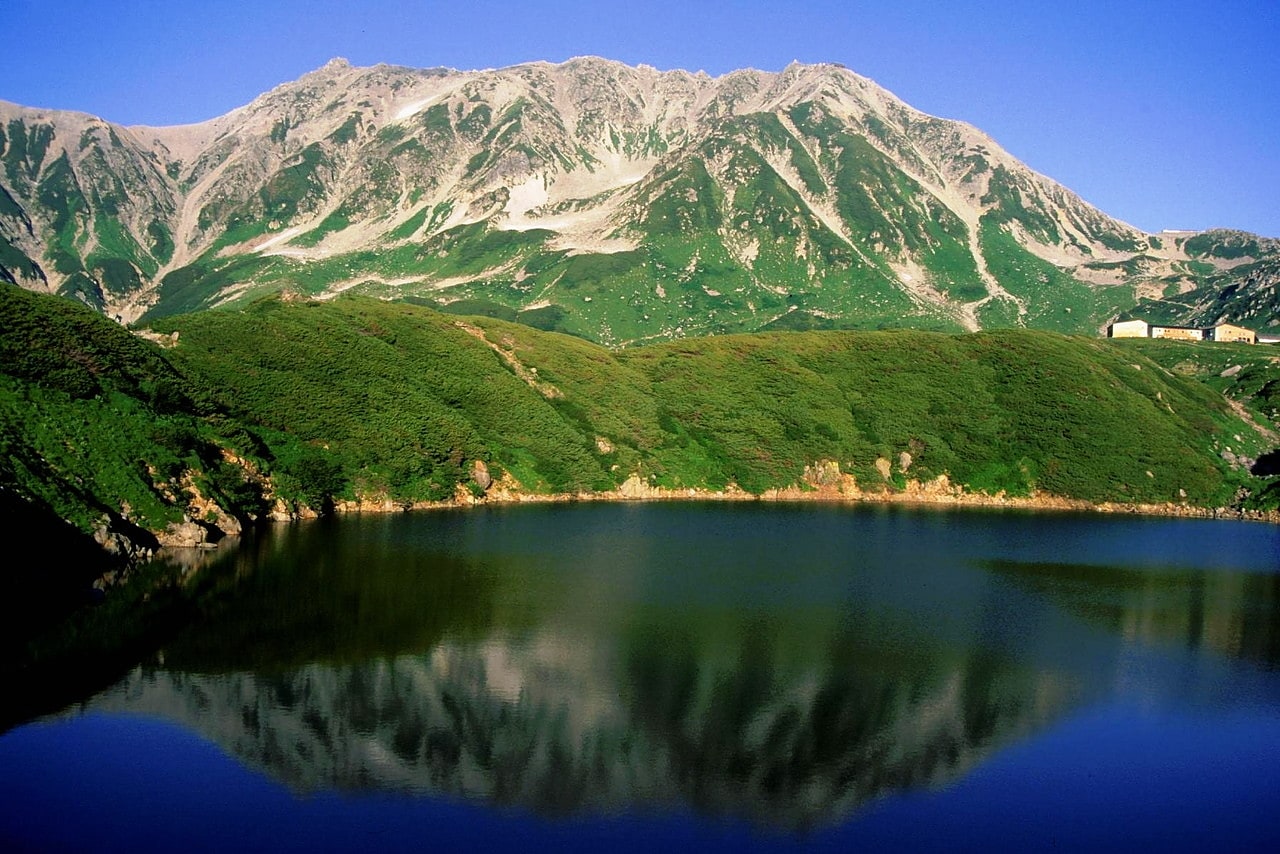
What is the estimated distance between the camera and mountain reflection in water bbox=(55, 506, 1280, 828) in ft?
Result: 94.4

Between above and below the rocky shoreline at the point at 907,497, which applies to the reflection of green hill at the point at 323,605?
below

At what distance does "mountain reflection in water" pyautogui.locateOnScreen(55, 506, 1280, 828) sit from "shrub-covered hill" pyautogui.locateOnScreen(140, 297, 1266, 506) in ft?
62.2

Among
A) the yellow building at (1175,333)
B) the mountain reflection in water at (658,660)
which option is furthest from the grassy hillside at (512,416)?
the yellow building at (1175,333)

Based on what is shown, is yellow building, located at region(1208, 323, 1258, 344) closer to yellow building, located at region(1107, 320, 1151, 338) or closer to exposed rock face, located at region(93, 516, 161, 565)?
yellow building, located at region(1107, 320, 1151, 338)

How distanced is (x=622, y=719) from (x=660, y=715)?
1.34 metres

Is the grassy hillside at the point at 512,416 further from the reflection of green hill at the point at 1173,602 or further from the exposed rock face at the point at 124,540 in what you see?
the reflection of green hill at the point at 1173,602

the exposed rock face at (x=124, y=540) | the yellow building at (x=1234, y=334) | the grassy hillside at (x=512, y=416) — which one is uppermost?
the yellow building at (x=1234, y=334)

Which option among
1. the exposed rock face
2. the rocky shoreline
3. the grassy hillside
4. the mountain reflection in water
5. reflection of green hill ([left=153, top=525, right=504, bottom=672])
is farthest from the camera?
the rocky shoreline

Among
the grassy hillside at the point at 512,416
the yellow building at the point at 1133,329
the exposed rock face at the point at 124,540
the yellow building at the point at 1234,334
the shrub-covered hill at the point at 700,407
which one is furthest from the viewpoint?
the yellow building at the point at 1133,329

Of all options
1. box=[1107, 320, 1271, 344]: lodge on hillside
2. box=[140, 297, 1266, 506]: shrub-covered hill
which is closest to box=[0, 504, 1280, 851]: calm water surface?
box=[140, 297, 1266, 506]: shrub-covered hill

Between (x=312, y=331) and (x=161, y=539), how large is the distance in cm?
3556

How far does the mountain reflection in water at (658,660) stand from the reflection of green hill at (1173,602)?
0.23 m

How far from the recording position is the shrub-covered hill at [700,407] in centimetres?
7981

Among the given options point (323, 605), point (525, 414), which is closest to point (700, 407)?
point (525, 414)
